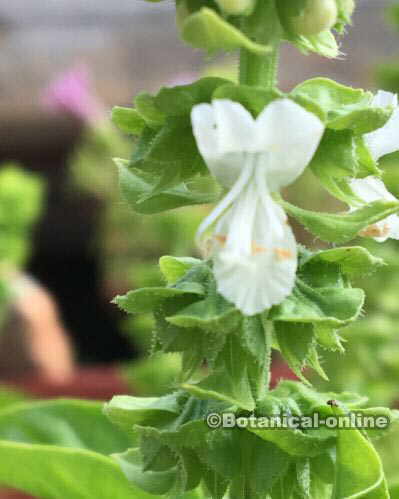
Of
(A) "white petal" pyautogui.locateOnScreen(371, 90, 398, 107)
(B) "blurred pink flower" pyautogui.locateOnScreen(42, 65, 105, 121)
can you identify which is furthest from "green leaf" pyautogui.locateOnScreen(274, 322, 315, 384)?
(B) "blurred pink flower" pyautogui.locateOnScreen(42, 65, 105, 121)

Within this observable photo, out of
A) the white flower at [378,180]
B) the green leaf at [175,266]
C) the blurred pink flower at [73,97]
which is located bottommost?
the blurred pink flower at [73,97]

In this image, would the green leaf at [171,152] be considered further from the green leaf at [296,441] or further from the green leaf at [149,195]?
the green leaf at [296,441]

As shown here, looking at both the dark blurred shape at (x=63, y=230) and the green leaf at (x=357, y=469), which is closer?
the green leaf at (x=357, y=469)

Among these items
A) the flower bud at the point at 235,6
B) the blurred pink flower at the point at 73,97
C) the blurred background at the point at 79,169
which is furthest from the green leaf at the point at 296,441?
the blurred pink flower at the point at 73,97

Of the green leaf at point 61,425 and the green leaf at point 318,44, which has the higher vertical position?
the green leaf at point 318,44

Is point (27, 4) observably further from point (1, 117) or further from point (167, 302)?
point (167, 302)

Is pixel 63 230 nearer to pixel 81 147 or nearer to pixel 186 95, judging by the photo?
pixel 81 147
